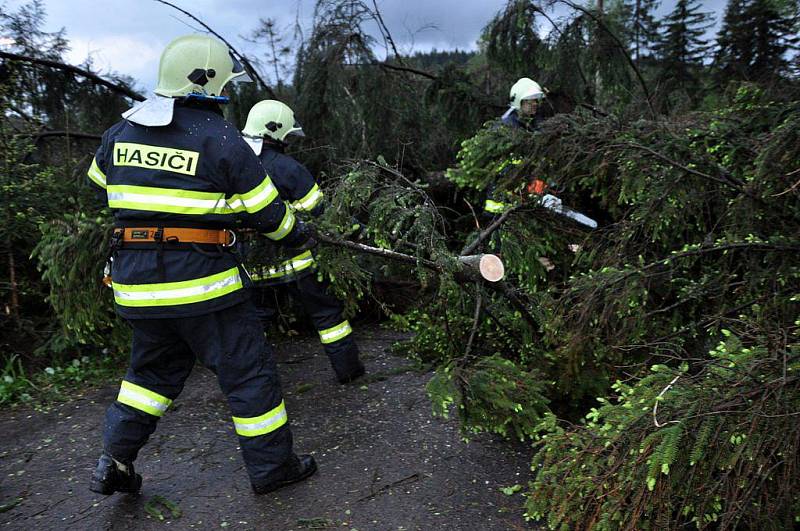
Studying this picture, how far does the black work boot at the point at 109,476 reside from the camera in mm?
2725

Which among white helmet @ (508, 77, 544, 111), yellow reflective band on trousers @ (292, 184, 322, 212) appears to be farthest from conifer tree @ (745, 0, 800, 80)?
yellow reflective band on trousers @ (292, 184, 322, 212)

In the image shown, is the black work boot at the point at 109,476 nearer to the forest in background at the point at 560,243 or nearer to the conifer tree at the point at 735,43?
the forest in background at the point at 560,243

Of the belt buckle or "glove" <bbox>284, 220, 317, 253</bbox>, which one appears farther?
"glove" <bbox>284, 220, 317, 253</bbox>

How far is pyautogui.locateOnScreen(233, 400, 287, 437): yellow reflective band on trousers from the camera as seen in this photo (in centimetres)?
278

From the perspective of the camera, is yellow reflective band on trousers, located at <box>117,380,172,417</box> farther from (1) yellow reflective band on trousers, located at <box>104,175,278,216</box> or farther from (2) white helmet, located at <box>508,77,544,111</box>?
(2) white helmet, located at <box>508,77,544,111</box>

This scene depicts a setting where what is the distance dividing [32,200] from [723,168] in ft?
13.7

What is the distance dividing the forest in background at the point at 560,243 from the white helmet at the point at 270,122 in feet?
2.83

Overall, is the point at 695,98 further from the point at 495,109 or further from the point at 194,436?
the point at 194,436

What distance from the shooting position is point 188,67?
107 inches

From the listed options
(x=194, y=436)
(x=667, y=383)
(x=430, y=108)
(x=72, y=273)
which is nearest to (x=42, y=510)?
(x=194, y=436)

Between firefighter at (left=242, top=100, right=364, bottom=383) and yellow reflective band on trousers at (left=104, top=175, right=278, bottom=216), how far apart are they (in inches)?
46.4

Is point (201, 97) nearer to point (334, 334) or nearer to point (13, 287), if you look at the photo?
point (334, 334)

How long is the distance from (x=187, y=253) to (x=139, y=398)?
717 mm

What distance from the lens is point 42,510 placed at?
9.14 ft
